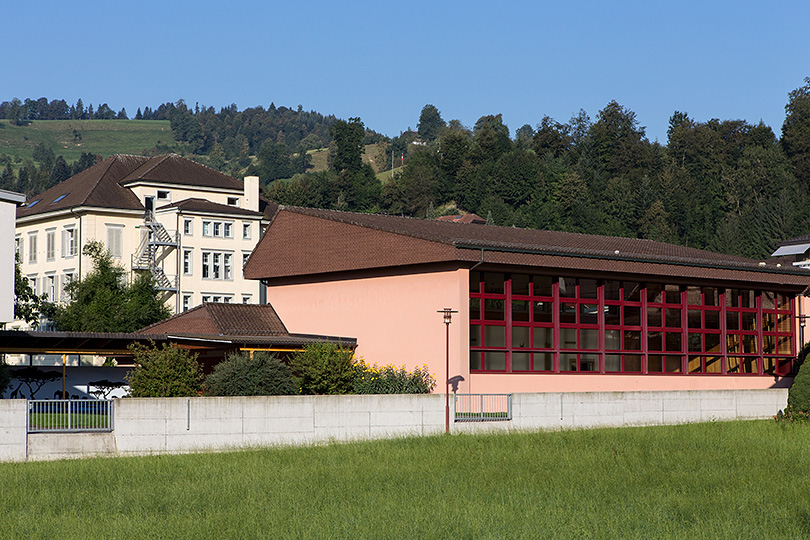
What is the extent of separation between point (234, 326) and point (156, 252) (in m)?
44.2

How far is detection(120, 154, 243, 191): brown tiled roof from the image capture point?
8875 centimetres

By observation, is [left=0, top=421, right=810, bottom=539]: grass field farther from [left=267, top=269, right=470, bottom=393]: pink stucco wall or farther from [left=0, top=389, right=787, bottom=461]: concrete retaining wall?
[left=267, top=269, right=470, bottom=393]: pink stucco wall

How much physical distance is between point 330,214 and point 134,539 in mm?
26716

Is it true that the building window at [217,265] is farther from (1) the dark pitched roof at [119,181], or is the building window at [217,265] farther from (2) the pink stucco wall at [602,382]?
(2) the pink stucco wall at [602,382]

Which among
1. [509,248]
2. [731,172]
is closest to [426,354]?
[509,248]

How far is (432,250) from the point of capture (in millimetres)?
36781

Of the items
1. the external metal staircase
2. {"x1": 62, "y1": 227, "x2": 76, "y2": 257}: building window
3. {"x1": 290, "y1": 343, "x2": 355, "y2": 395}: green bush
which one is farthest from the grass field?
{"x1": 62, "y1": 227, "x2": 76, "y2": 257}: building window

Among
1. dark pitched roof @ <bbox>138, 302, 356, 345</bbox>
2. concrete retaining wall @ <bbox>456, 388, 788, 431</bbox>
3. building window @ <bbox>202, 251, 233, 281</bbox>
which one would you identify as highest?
building window @ <bbox>202, 251, 233, 281</bbox>

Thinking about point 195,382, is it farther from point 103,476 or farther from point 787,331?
point 787,331

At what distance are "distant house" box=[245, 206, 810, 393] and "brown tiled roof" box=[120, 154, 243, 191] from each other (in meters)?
46.2

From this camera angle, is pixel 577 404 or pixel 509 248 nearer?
pixel 577 404

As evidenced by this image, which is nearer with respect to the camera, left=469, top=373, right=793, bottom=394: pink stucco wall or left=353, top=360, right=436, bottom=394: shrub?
left=353, top=360, right=436, bottom=394: shrub

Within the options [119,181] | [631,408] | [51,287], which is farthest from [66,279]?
[631,408]

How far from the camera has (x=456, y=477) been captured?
72.5ft
